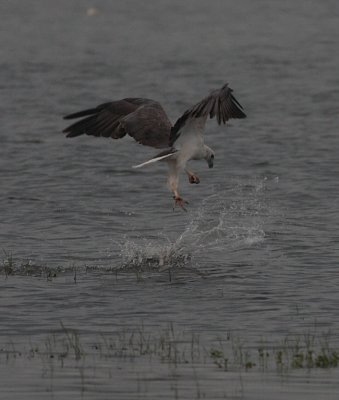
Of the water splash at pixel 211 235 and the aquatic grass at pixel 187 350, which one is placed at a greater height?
the water splash at pixel 211 235

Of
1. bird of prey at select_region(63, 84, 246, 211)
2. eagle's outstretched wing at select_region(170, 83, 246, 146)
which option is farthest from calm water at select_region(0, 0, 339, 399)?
eagle's outstretched wing at select_region(170, 83, 246, 146)

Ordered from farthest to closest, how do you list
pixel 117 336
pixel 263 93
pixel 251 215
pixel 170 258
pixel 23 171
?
pixel 263 93
pixel 23 171
pixel 251 215
pixel 170 258
pixel 117 336

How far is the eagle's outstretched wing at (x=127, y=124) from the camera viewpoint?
12586 mm

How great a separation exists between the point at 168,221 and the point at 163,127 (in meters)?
3.50

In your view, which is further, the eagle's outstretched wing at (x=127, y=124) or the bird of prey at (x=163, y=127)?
the eagle's outstretched wing at (x=127, y=124)

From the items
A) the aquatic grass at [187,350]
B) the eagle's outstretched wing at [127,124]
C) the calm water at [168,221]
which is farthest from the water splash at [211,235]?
the aquatic grass at [187,350]

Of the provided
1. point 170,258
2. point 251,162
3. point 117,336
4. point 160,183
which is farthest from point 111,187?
point 117,336

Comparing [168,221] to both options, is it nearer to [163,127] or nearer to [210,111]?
[163,127]

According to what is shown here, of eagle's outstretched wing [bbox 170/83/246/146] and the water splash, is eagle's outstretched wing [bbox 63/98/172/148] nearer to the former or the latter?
eagle's outstretched wing [bbox 170/83/246/146]

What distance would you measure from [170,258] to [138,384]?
495 cm

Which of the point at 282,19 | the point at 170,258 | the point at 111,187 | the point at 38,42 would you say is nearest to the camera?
the point at 170,258

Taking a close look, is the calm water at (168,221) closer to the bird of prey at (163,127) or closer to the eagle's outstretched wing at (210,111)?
the bird of prey at (163,127)

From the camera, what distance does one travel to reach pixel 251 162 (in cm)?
2045

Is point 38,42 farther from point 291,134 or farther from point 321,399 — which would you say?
point 321,399
